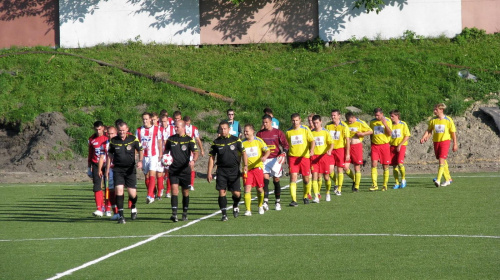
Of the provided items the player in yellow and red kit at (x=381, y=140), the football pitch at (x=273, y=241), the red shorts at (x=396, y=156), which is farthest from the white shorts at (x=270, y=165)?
the red shorts at (x=396, y=156)

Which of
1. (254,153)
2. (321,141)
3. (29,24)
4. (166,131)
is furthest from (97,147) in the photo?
(29,24)

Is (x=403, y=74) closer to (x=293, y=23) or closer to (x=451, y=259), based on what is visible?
(x=293, y=23)

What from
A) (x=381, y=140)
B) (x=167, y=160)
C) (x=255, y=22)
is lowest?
(x=167, y=160)

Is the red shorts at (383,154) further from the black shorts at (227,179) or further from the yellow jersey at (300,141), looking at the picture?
the black shorts at (227,179)

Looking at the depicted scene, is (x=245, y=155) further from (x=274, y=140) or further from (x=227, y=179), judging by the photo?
(x=274, y=140)

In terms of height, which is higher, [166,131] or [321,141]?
[166,131]

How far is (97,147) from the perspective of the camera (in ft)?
54.7

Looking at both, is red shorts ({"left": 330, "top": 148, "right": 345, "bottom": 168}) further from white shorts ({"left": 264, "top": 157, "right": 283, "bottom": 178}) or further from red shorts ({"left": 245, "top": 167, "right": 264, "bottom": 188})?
red shorts ({"left": 245, "top": 167, "right": 264, "bottom": 188})

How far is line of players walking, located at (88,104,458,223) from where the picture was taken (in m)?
15.2

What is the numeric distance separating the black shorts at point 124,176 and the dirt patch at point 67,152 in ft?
37.5

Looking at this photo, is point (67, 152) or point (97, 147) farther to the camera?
point (67, 152)

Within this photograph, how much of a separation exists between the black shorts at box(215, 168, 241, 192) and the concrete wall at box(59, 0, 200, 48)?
2287 cm

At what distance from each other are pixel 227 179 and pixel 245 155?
1.88 ft

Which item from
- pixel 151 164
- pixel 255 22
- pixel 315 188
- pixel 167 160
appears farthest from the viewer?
pixel 255 22
